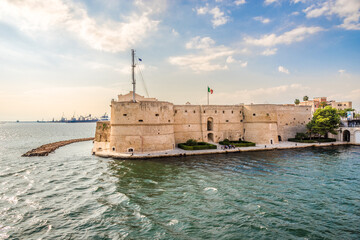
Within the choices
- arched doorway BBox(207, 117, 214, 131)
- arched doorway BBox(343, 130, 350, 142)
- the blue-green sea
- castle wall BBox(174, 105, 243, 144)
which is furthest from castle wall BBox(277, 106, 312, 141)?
the blue-green sea

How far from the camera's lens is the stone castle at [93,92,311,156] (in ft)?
89.5

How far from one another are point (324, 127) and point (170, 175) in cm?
3158

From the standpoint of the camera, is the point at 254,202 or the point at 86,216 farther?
the point at 254,202

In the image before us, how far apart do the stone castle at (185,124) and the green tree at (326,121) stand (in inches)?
121

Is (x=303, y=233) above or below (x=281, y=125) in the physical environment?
below

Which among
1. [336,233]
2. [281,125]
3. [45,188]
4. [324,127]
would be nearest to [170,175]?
[45,188]

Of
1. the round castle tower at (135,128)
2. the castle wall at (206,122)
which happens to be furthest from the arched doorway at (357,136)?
the round castle tower at (135,128)

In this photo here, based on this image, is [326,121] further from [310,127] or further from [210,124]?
[210,124]

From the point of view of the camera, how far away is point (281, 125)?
38625 millimetres

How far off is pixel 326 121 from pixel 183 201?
112 ft

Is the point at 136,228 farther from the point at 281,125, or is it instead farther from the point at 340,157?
the point at 281,125

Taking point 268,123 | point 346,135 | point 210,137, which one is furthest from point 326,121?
point 210,137

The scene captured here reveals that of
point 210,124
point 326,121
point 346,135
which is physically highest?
point 326,121

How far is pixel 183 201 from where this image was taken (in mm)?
12914
